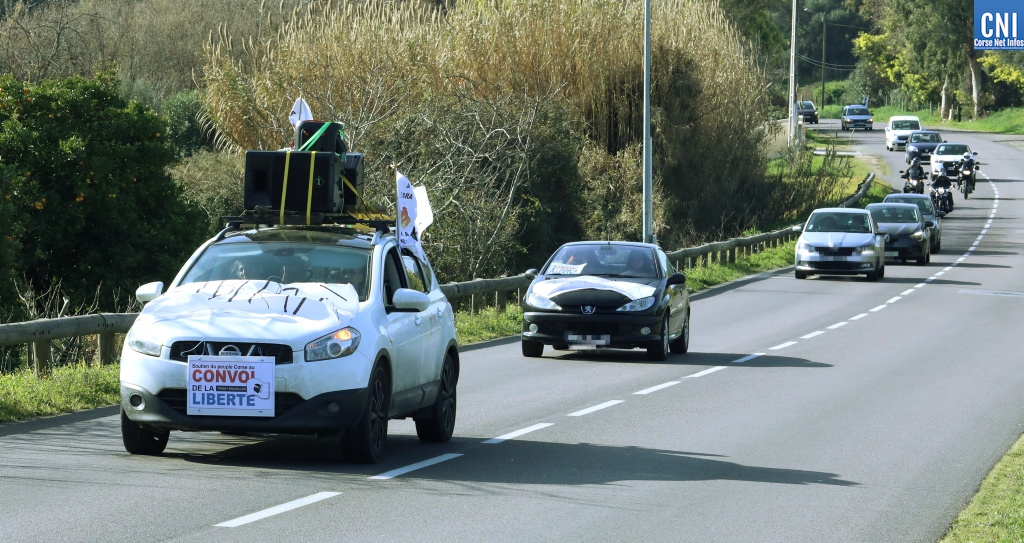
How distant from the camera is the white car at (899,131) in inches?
3317

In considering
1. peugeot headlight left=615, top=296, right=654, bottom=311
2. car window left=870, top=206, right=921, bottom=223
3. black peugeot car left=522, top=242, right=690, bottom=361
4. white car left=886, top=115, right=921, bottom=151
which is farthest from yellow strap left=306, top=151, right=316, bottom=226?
white car left=886, top=115, right=921, bottom=151

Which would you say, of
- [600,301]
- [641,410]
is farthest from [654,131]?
[641,410]

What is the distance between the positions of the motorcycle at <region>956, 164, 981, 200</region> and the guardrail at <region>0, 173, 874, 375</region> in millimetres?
18299

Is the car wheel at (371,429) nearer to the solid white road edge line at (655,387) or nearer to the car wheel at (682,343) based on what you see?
the solid white road edge line at (655,387)

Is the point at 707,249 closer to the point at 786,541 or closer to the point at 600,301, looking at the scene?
the point at 600,301

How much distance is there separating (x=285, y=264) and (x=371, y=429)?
1.47 metres

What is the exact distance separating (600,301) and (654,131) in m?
26.0

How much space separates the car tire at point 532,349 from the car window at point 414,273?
709 centimetres

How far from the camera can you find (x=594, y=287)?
18.3 m

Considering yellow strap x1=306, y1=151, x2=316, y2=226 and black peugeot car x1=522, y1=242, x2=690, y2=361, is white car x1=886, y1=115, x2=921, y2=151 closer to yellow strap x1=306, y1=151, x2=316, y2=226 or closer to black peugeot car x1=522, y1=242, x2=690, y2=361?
black peugeot car x1=522, y1=242, x2=690, y2=361

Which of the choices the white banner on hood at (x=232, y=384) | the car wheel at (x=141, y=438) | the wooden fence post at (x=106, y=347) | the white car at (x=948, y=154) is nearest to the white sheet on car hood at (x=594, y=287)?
the wooden fence post at (x=106, y=347)

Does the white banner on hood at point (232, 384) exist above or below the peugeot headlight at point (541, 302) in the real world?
above

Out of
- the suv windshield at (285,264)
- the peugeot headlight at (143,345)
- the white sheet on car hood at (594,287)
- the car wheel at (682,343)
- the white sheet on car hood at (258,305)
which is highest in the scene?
the suv windshield at (285,264)

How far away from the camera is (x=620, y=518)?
8.22m
